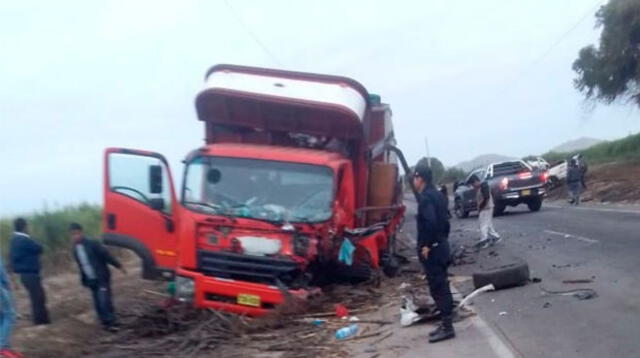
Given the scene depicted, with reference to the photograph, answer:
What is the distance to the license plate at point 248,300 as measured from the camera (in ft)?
41.9

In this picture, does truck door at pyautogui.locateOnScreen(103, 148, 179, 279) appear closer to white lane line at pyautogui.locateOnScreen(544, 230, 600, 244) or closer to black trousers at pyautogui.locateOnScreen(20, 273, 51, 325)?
black trousers at pyautogui.locateOnScreen(20, 273, 51, 325)

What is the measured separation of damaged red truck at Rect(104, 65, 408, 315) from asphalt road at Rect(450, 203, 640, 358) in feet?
7.73

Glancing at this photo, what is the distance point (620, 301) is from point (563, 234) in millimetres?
10923

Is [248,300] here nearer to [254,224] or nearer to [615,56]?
[254,224]

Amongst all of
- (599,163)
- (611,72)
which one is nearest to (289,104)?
(611,72)

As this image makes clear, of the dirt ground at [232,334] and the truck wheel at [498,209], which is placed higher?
the truck wheel at [498,209]

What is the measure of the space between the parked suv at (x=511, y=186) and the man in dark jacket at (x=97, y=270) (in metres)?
20.4

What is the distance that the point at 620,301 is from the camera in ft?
39.3

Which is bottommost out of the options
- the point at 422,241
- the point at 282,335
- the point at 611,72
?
the point at 282,335

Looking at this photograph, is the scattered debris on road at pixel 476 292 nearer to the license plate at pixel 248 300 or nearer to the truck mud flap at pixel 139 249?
the license plate at pixel 248 300

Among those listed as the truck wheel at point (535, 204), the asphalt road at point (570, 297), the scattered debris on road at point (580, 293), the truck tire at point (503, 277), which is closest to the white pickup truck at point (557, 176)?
the truck wheel at point (535, 204)

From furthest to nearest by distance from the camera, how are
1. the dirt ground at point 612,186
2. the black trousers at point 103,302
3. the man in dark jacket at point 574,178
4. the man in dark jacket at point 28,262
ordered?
the dirt ground at point 612,186 → the man in dark jacket at point 574,178 → the man in dark jacket at point 28,262 → the black trousers at point 103,302

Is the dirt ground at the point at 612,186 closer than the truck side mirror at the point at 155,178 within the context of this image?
No

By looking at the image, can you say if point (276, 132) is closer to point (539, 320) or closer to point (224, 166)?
point (224, 166)
